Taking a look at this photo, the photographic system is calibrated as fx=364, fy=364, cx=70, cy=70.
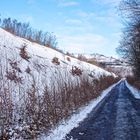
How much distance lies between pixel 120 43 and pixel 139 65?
44.5 feet

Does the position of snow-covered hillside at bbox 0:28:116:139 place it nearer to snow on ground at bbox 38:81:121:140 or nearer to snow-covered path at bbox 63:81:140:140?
snow on ground at bbox 38:81:121:140

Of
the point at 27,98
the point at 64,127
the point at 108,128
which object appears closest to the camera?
the point at 27,98

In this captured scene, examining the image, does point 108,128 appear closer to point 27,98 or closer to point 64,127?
point 64,127

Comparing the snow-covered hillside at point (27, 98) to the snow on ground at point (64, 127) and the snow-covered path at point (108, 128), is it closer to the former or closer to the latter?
the snow on ground at point (64, 127)

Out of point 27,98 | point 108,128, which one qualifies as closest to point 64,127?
point 108,128

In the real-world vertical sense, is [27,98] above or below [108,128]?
above

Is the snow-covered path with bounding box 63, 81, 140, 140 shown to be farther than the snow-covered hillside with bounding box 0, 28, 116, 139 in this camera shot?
Yes

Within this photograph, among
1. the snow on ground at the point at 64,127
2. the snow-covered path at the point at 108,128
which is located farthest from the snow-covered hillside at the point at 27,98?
the snow-covered path at the point at 108,128

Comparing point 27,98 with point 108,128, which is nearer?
point 27,98

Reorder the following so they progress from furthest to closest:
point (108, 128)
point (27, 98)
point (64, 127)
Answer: point (64, 127), point (108, 128), point (27, 98)

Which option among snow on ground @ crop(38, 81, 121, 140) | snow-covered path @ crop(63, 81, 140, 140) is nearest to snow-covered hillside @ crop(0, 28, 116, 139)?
snow on ground @ crop(38, 81, 121, 140)

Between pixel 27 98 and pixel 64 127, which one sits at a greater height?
pixel 27 98

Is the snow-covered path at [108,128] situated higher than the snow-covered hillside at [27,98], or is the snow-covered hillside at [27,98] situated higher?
the snow-covered hillside at [27,98]

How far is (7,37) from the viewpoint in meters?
26.5
